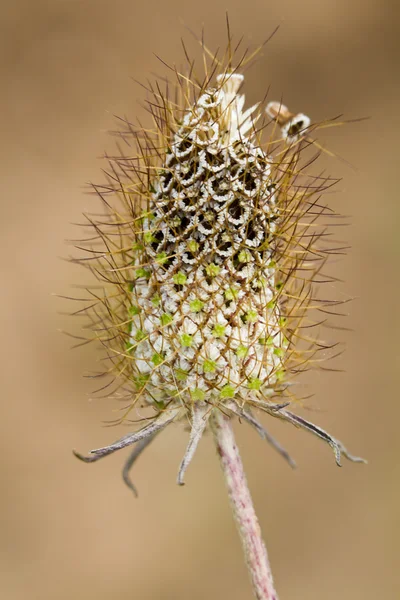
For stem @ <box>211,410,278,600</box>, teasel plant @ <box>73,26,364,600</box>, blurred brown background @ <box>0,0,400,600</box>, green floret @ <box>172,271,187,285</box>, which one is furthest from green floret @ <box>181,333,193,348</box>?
blurred brown background @ <box>0,0,400,600</box>

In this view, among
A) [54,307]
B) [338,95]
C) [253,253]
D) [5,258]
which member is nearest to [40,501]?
[54,307]

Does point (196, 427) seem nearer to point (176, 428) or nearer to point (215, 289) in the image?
point (215, 289)

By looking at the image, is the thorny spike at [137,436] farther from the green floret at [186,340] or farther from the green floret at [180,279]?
the green floret at [180,279]

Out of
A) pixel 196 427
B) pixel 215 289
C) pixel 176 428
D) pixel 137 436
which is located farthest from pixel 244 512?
pixel 176 428

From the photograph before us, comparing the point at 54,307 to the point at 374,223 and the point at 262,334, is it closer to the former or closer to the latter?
the point at 374,223

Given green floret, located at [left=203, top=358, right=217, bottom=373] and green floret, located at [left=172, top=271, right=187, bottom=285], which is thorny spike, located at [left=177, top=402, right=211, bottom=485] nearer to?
green floret, located at [left=203, top=358, right=217, bottom=373]
